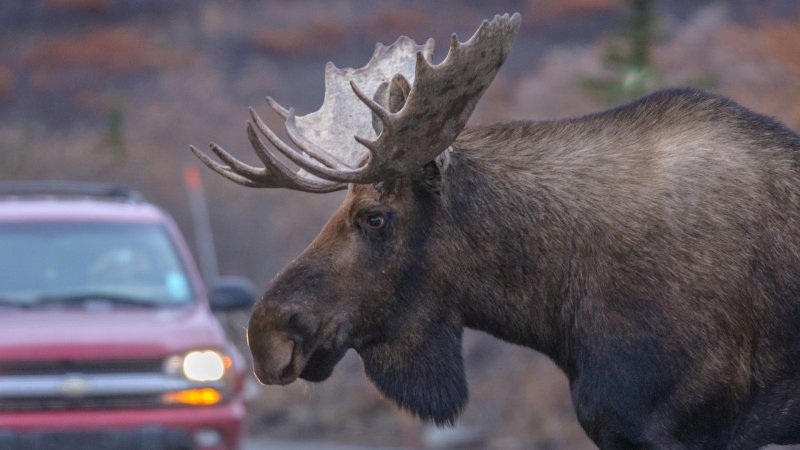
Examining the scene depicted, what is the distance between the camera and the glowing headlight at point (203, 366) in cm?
1002

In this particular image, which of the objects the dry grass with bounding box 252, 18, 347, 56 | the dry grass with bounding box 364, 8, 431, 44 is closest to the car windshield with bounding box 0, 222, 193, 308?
the dry grass with bounding box 364, 8, 431, 44

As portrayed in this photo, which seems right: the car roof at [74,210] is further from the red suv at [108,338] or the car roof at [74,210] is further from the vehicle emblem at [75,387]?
the vehicle emblem at [75,387]

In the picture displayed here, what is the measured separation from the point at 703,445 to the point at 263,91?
33.2 metres

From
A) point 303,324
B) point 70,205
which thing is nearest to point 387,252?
point 303,324

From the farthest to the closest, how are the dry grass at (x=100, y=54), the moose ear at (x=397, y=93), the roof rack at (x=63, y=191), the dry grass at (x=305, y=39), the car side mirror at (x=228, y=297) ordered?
the dry grass at (x=100, y=54)
the dry grass at (x=305, y=39)
the roof rack at (x=63, y=191)
the car side mirror at (x=228, y=297)
the moose ear at (x=397, y=93)

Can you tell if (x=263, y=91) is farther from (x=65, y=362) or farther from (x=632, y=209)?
(x=632, y=209)

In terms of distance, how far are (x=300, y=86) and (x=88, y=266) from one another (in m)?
27.6

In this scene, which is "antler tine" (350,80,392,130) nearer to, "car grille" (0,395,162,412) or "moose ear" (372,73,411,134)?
"moose ear" (372,73,411,134)

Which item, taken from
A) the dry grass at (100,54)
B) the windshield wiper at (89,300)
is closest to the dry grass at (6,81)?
the dry grass at (100,54)

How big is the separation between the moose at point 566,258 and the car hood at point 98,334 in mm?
4213

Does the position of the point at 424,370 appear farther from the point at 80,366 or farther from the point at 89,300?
the point at 89,300

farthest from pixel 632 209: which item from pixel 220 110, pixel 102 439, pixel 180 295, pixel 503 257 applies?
pixel 220 110

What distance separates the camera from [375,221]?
5.59 metres

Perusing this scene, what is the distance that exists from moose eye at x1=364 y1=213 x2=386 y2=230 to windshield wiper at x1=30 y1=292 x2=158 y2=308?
16.4ft
